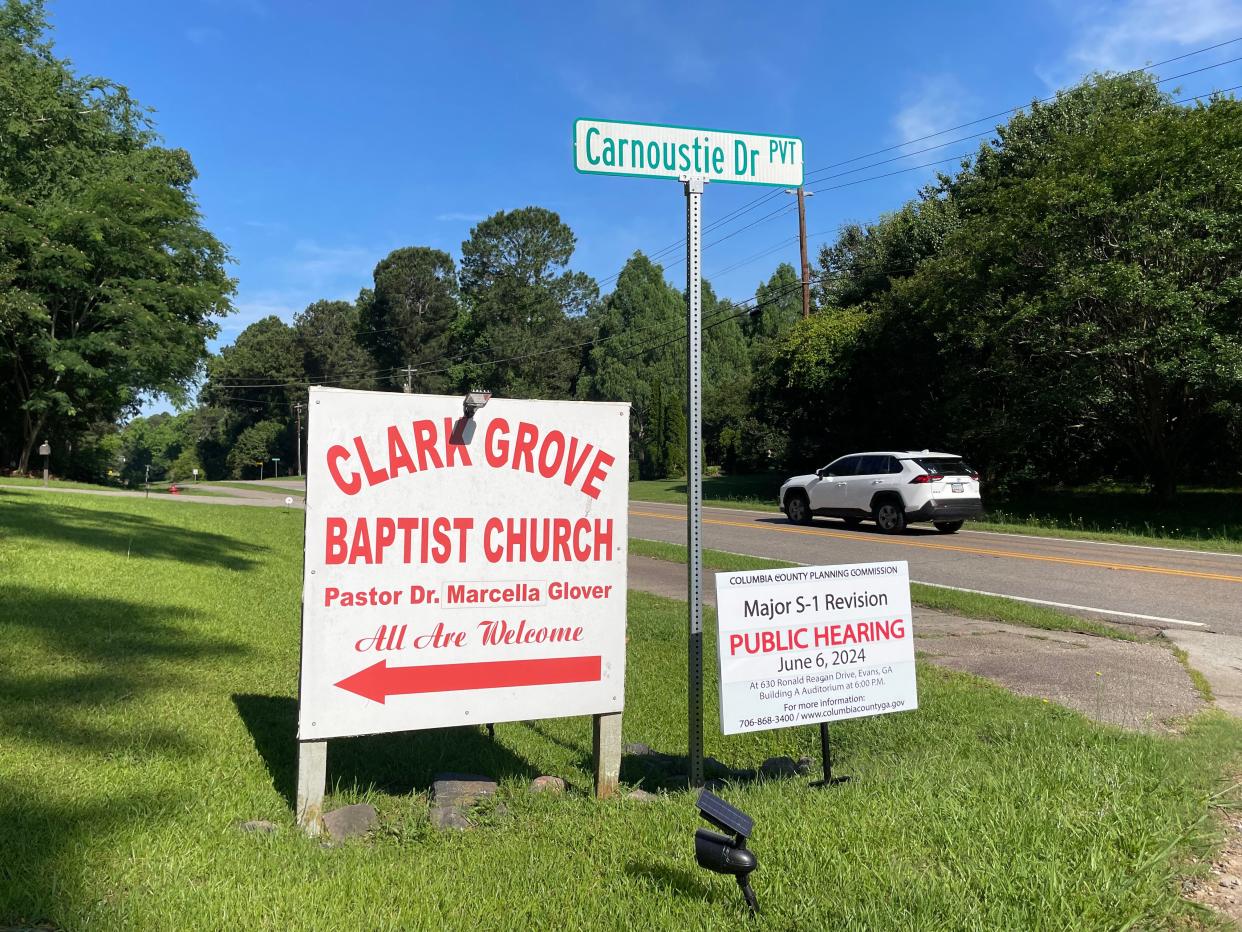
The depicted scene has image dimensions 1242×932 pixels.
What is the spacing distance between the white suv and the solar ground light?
53.2 feet

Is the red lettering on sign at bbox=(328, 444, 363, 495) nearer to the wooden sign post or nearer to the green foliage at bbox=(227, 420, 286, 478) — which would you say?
the wooden sign post

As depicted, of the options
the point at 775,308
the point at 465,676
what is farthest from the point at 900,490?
the point at 775,308

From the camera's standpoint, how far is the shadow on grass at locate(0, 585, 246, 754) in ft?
14.6

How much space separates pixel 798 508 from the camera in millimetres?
21828

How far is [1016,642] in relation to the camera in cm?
784

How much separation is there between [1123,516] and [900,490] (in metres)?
7.63

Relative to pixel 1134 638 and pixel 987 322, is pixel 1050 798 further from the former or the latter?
pixel 987 322

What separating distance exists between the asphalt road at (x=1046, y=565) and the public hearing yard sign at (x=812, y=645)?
5940 millimetres

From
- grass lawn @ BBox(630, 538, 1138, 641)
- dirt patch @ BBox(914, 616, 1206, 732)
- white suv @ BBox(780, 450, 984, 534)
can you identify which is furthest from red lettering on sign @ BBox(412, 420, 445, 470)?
white suv @ BBox(780, 450, 984, 534)

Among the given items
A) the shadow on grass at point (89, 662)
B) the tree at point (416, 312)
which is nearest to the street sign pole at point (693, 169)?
the shadow on grass at point (89, 662)

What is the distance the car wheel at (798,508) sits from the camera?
21.6 m

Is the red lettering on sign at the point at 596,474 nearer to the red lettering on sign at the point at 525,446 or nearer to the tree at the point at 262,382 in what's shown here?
the red lettering on sign at the point at 525,446

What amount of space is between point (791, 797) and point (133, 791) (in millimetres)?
2778

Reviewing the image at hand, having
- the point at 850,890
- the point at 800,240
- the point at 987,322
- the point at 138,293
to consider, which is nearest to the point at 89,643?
the point at 850,890
